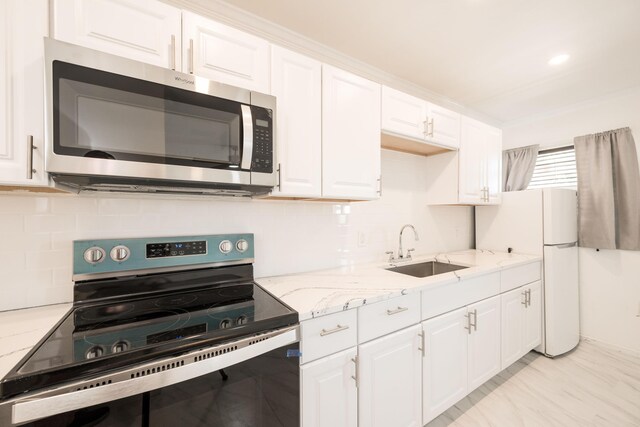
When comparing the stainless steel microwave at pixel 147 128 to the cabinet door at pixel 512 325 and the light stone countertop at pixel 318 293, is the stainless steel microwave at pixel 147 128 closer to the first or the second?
the light stone countertop at pixel 318 293

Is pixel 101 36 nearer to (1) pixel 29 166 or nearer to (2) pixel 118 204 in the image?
(1) pixel 29 166

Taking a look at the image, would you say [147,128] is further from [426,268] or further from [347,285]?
[426,268]

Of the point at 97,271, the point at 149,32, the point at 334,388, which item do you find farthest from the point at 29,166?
the point at 334,388

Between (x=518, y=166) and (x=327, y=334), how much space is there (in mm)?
3366

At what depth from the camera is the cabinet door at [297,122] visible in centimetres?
138

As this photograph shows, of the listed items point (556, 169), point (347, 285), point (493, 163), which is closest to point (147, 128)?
point (347, 285)

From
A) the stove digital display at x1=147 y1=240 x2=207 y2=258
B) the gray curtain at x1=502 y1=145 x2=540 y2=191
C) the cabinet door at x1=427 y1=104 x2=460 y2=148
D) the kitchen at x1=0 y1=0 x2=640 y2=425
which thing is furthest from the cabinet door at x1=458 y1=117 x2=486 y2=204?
the stove digital display at x1=147 y1=240 x2=207 y2=258

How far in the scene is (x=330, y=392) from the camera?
1170 millimetres

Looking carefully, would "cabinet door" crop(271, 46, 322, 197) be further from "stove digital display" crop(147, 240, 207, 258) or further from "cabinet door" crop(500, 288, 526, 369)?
"cabinet door" crop(500, 288, 526, 369)

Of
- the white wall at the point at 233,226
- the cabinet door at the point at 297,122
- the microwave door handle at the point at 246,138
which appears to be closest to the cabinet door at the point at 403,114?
the white wall at the point at 233,226

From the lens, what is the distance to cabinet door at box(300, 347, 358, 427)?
1106mm

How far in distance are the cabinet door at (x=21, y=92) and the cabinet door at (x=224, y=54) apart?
468 millimetres

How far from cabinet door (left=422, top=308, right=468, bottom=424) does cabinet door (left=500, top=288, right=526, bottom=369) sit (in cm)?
56

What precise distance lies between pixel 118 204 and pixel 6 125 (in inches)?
19.5
